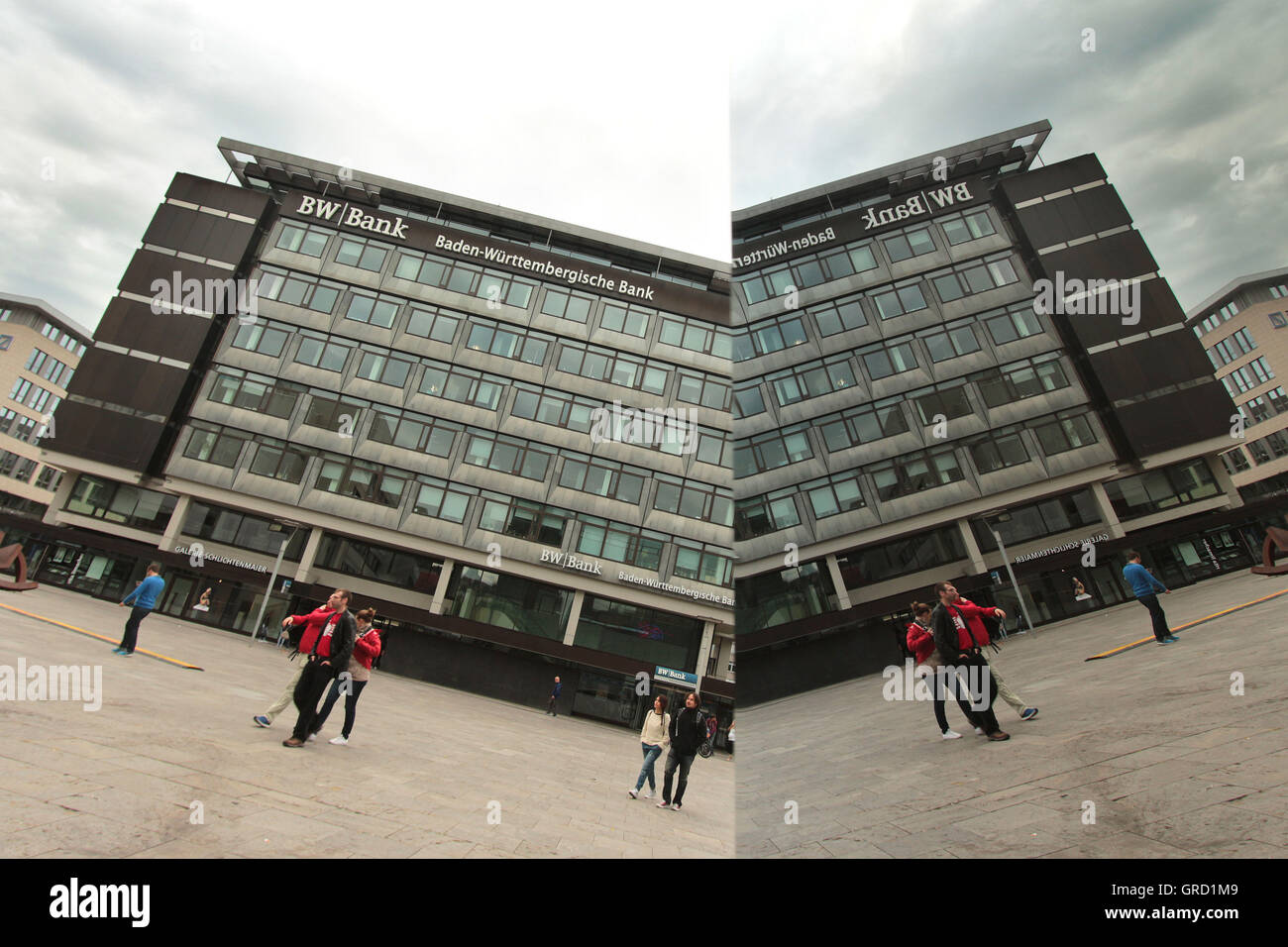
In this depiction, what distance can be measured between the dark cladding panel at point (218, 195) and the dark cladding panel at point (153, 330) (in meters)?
7.02

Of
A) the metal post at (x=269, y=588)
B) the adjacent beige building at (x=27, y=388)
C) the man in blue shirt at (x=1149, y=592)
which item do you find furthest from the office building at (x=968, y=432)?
the adjacent beige building at (x=27, y=388)

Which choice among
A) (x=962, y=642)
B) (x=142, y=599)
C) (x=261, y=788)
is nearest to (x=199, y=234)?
(x=142, y=599)

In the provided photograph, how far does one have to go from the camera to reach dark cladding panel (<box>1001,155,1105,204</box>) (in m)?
5.60

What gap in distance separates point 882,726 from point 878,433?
879cm

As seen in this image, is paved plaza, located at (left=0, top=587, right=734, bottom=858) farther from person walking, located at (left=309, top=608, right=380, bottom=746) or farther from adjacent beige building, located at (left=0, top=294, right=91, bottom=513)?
adjacent beige building, located at (left=0, top=294, right=91, bottom=513)

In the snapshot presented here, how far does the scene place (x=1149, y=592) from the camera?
9234 millimetres

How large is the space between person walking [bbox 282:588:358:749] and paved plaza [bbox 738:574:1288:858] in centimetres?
538

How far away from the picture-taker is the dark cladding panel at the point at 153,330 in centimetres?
3259

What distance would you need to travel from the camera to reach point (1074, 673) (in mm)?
8641

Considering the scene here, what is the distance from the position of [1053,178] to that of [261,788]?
1189cm

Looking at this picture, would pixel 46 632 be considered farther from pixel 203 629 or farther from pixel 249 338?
pixel 249 338

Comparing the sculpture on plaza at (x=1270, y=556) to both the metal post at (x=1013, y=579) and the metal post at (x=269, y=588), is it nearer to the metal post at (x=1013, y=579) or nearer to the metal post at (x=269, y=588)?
the metal post at (x=1013, y=579)

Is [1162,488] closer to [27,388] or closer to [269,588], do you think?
[269,588]

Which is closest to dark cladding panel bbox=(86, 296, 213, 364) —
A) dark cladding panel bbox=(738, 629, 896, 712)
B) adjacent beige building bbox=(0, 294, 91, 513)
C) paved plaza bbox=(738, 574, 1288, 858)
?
dark cladding panel bbox=(738, 629, 896, 712)
